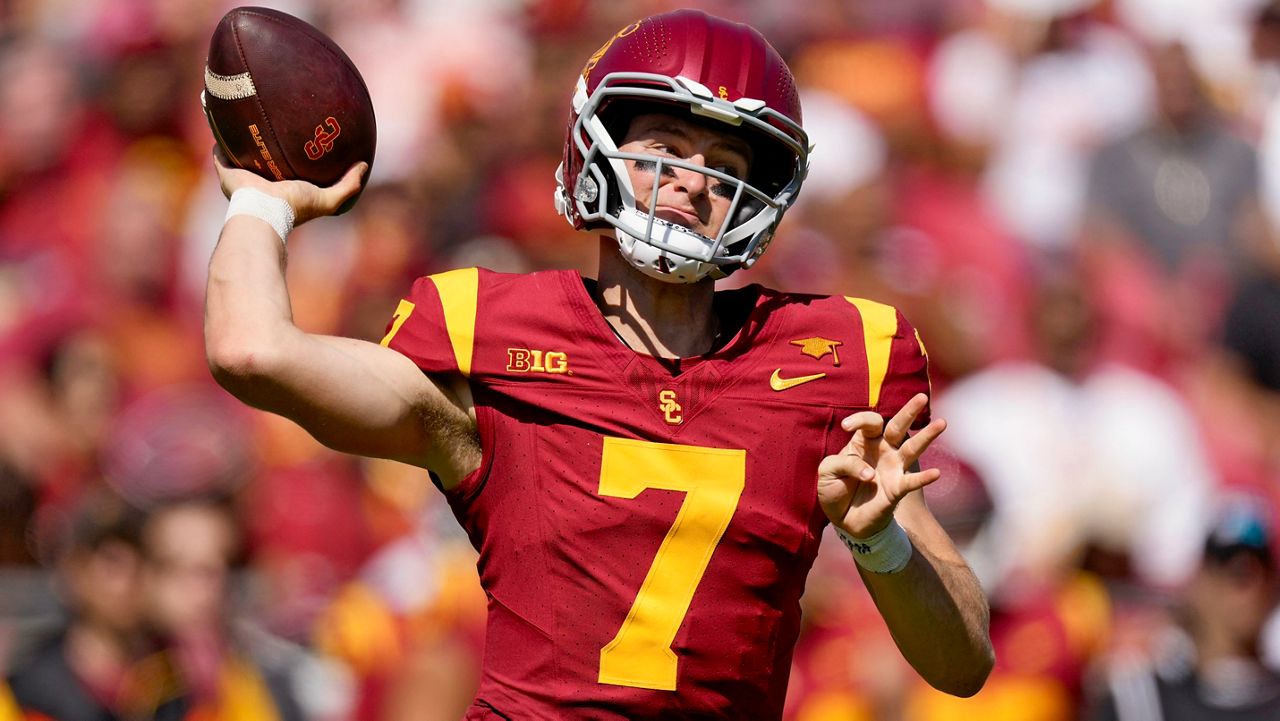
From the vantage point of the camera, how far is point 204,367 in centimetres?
751

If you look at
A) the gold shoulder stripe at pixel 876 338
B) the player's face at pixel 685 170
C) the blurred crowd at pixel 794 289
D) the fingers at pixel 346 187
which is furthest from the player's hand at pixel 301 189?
the blurred crowd at pixel 794 289

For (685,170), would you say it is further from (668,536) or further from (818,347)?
(668,536)

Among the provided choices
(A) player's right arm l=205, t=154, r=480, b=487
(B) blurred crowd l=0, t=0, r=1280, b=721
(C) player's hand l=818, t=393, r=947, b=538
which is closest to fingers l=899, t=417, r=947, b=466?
(C) player's hand l=818, t=393, r=947, b=538

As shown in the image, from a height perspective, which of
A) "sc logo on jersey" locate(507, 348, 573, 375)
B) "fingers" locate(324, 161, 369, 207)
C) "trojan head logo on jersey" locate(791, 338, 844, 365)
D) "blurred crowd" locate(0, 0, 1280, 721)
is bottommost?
"blurred crowd" locate(0, 0, 1280, 721)

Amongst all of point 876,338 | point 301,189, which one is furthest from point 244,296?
point 876,338

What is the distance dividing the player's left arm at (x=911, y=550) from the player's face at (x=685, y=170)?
44 cm

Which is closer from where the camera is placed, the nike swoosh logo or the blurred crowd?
the nike swoosh logo

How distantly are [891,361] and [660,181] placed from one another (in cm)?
52

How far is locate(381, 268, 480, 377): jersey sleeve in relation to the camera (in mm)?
3033

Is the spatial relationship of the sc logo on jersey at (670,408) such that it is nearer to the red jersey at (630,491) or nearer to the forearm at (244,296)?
the red jersey at (630,491)

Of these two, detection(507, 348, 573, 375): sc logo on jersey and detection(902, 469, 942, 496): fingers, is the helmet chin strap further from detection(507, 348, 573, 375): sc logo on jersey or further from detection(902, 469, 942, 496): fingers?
detection(902, 469, 942, 496): fingers

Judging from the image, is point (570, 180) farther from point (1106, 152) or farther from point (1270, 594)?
point (1106, 152)

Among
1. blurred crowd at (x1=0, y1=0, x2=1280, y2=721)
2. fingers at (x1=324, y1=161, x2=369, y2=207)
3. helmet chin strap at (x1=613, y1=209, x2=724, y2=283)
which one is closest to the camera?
helmet chin strap at (x1=613, y1=209, x2=724, y2=283)

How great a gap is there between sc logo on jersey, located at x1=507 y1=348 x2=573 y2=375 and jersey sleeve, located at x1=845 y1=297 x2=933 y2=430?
530 mm
